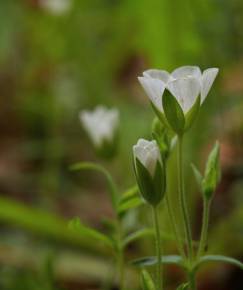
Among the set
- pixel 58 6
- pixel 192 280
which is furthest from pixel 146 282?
pixel 58 6

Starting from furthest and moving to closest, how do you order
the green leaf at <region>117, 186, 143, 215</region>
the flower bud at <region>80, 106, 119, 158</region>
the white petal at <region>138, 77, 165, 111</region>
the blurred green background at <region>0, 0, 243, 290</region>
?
1. the blurred green background at <region>0, 0, 243, 290</region>
2. the flower bud at <region>80, 106, 119, 158</region>
3. the green leaf at <region>117, 186, 143, 215</region>
4. the white petal at <region>138, 77, 165, 111</region>

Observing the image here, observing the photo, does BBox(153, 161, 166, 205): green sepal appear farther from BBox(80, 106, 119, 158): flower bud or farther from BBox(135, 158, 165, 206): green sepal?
BBox(80, 106, 119, 158): flower bud

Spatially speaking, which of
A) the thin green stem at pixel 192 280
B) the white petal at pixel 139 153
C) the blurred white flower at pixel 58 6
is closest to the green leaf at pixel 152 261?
the thin green stem at pixel 192 280

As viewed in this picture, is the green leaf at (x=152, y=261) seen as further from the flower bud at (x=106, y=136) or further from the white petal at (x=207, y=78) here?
the flower bud at (x=106, y=136)

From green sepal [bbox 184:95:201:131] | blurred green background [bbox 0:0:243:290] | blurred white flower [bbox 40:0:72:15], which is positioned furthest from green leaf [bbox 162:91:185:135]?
blurred white flower [bbox 40:0:72:15]

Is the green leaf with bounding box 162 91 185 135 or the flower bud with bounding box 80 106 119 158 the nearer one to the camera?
the green leaf with bounding box 162 91 185 135

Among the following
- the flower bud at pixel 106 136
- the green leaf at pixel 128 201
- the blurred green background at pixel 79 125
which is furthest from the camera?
the blurred green background at pixel 79 125

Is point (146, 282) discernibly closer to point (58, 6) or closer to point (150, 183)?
point (150, 183)

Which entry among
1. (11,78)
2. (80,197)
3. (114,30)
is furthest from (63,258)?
(11,78)
